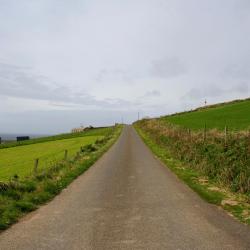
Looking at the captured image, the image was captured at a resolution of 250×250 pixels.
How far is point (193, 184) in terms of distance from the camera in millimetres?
17875

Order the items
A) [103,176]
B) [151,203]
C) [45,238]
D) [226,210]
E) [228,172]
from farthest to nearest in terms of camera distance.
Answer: [103,176], [228,172], [151,203], [226,210], [45,238]

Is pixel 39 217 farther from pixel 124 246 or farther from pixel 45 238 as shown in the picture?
pixel 124 246

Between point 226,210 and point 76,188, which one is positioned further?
point 76,188

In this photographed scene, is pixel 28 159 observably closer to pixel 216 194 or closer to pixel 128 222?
pixel 216 194

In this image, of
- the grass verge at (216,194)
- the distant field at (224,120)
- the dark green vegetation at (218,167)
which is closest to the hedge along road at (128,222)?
the grass verge at (216,194)

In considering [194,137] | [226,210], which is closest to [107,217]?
[226,210]

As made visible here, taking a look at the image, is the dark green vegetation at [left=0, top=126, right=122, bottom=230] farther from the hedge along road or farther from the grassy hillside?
the grassy hillside

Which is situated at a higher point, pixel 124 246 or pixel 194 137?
pixel 194 137

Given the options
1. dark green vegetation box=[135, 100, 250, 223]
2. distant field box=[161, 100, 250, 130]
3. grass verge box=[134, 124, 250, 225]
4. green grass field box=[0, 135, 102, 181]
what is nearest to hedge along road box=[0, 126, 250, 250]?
grass verge box=[134, 124, 250, 225]

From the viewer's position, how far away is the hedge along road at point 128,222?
933cm

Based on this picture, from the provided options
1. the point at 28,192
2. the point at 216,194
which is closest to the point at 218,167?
the point at 216,194

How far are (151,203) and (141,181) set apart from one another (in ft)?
17.1

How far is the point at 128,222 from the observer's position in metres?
11.3

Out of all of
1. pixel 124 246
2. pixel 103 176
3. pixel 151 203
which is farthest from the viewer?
pixel 103 176
